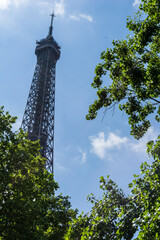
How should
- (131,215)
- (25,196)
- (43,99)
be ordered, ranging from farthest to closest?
(43,99)
(25,196)
(131,215)

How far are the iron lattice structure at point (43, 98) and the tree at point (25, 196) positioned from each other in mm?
22502

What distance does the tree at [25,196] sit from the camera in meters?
13.8

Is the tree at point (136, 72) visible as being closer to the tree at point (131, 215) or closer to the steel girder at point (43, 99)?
the tree at point (131, 215)

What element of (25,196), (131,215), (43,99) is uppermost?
(43,99)

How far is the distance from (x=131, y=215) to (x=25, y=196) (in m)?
10.1

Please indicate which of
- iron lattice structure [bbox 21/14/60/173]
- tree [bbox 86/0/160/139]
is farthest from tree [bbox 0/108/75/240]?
iron lattice structure [bbox 21/14/60/173]

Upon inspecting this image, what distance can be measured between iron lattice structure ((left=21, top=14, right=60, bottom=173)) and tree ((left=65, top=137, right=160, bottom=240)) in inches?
1301

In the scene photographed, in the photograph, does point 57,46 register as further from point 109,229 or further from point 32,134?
point 109,229

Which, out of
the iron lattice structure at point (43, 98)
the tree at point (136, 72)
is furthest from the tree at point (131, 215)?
the iron lattice structure at point (43, 98)

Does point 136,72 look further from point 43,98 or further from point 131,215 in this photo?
point 43,98

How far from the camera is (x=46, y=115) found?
50062mm

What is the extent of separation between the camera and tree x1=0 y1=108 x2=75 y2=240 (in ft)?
45.3

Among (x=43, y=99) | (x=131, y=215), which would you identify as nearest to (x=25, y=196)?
(x=131, y=215)

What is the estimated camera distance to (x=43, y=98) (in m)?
52.3
